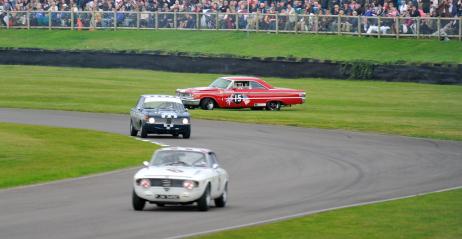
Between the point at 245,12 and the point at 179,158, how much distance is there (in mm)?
49087

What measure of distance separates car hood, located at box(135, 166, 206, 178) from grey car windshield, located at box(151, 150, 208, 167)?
338 millimetres

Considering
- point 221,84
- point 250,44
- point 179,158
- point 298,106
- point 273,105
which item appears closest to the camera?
point 179,158

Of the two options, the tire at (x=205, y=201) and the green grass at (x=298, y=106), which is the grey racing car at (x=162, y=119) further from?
the tire at (x=205, y=201)

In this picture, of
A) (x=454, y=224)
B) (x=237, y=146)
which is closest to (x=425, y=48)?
(x=237, y=146)

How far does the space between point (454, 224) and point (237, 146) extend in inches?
601

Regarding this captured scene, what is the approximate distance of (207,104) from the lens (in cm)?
5006

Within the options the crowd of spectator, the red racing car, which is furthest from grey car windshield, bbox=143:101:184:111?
the crowd of spectator

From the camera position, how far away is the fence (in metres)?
63.8

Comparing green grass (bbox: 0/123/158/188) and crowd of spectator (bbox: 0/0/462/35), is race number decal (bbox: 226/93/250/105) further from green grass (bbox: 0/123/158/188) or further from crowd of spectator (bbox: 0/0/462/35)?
crowd of spectator (bbox: 0/0/462/35)

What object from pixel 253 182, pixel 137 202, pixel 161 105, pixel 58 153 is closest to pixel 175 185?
pixel 137 202

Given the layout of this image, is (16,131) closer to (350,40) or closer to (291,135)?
(291,135)

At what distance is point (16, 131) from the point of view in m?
39.0

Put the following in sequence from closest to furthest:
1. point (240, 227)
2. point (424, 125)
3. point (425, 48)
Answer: point (240, 227), point (424, 125), point (425, 48)

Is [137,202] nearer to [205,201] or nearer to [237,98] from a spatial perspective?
[205,201]
